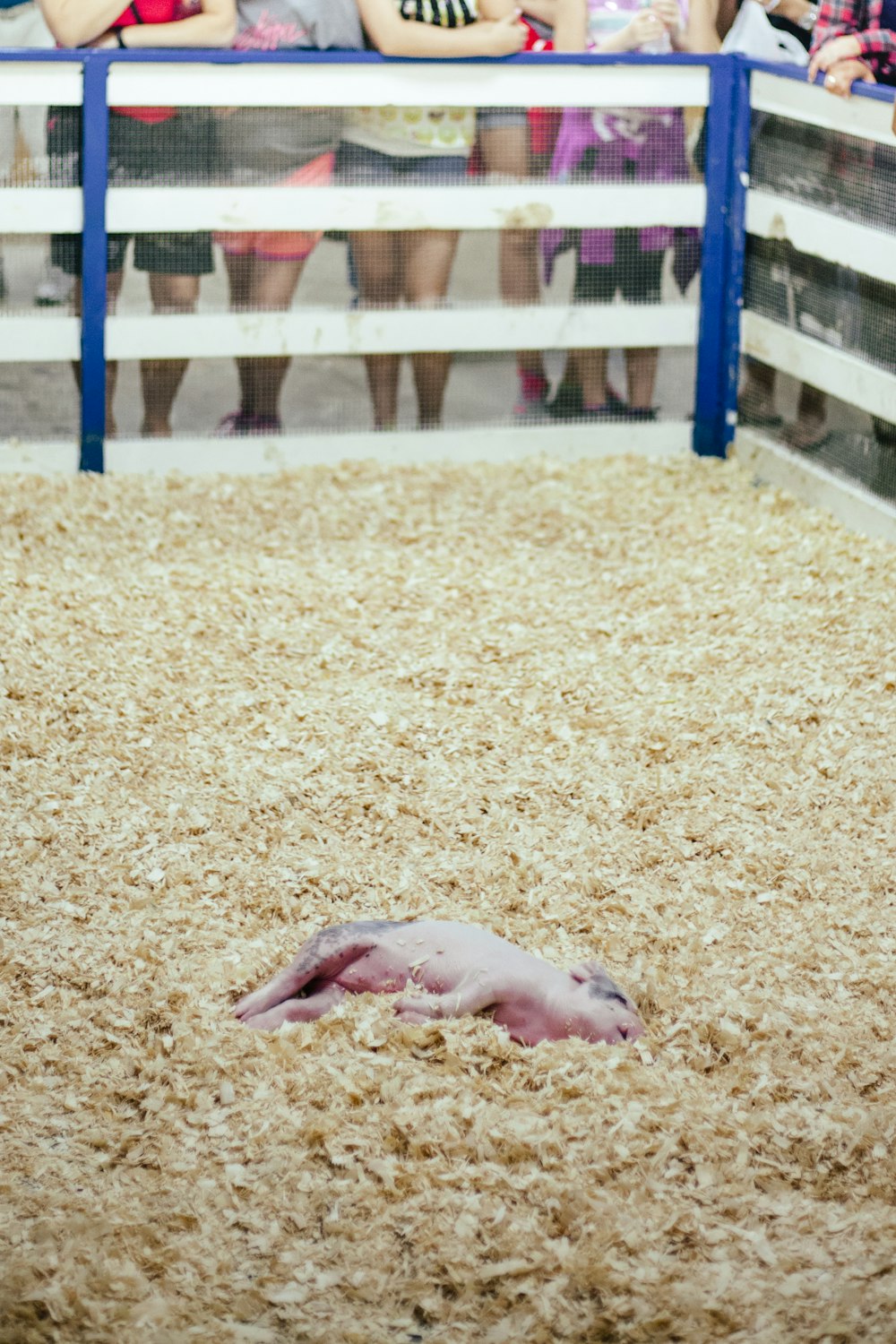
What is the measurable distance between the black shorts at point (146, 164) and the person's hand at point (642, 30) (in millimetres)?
1445

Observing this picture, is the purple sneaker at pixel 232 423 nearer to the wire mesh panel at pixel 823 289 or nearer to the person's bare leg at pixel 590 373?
the person's bare leg at pixel 590 373

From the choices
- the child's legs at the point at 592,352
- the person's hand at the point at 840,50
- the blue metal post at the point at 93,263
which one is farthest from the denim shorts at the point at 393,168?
the person's hand at the point at 840,50

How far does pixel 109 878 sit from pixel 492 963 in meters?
0.83

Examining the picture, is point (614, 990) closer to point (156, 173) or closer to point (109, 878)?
point (109, 878)

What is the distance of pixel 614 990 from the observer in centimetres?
253

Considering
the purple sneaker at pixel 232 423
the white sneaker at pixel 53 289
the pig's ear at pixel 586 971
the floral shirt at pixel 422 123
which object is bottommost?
the pig's ear at pixel 586 971

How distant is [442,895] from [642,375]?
3.05 metres

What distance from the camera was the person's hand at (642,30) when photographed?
204 inches

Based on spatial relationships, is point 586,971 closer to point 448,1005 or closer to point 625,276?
point 448,1005

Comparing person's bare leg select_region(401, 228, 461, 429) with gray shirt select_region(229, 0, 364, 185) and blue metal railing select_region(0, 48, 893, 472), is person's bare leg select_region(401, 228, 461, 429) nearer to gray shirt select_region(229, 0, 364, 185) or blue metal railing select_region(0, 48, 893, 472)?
gray shirt select_region(229, 0, 364, 185)

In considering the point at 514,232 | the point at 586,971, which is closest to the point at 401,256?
the point at 514,232

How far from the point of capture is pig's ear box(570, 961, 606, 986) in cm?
255

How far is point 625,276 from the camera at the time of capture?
535 cm

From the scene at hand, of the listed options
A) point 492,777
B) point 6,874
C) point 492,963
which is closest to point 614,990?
point 492,963
